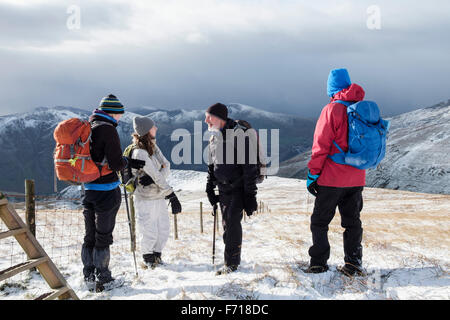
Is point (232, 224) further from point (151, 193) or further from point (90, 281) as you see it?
point (90, 281)

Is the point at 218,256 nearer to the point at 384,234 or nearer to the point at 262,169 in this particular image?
the point at 262,169

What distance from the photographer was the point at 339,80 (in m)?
4.88

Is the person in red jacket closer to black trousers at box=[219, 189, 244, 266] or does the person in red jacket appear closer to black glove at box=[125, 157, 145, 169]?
black trousers at box=[219, 189, 244, 266]

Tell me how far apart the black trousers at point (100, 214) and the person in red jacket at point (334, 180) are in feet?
9.69

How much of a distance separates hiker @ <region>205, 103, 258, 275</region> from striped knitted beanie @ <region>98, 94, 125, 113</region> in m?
1.40

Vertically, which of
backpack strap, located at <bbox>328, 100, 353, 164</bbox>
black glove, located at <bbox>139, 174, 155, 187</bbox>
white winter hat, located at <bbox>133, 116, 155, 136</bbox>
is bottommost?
black glove, located at <bbox>139, 174, 155, 187</bbox>

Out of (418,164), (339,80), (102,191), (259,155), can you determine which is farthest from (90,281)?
(418,164)

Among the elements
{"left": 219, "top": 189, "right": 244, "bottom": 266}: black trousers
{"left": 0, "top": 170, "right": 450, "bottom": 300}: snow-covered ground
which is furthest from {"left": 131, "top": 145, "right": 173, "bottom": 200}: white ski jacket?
{"left": 0, "top": 170, "right": 450, "bottom": 300}: snow-covered ground

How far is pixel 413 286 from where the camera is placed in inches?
168

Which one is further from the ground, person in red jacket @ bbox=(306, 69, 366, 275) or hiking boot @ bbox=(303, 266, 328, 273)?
person in red jacket @ bbox=(306, 69, 366, 275)

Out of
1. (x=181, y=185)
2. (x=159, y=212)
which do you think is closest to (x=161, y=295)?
(x=159, y=212)

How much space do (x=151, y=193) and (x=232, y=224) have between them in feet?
5.38

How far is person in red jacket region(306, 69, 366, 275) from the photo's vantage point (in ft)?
15.3
